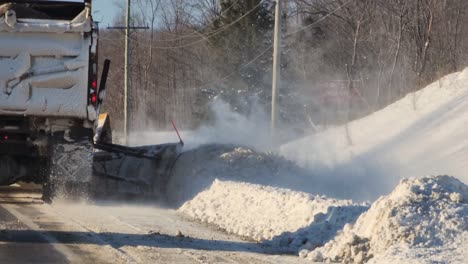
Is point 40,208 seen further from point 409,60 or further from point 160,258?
point 409,60

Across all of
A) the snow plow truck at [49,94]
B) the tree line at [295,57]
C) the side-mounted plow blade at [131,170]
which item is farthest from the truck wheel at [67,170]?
the tree line at [295,57]

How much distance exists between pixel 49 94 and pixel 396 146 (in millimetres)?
18931

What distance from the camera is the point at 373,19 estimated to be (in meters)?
40.9

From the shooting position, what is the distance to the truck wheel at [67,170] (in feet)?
43.1

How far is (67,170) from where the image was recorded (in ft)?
43.3

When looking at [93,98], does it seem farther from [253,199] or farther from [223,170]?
[223,170]

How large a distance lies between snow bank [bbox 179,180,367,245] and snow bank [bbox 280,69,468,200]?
3.25m

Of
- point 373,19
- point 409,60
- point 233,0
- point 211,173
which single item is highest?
point 233,0

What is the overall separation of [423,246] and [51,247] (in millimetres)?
4470

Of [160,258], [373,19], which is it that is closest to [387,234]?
[160,258]

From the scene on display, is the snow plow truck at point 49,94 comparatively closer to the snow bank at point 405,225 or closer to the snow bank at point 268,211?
the snow bank at point 268,211

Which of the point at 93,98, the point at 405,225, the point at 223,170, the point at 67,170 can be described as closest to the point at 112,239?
the point at 67,170

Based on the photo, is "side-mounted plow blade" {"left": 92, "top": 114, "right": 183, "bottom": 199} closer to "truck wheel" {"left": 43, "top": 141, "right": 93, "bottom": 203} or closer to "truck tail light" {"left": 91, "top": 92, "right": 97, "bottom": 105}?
"truck wheel" {"left": 43, "top": 141, "right": 93, "bottom": 203}

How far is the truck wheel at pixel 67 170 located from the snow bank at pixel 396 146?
21.2ft
